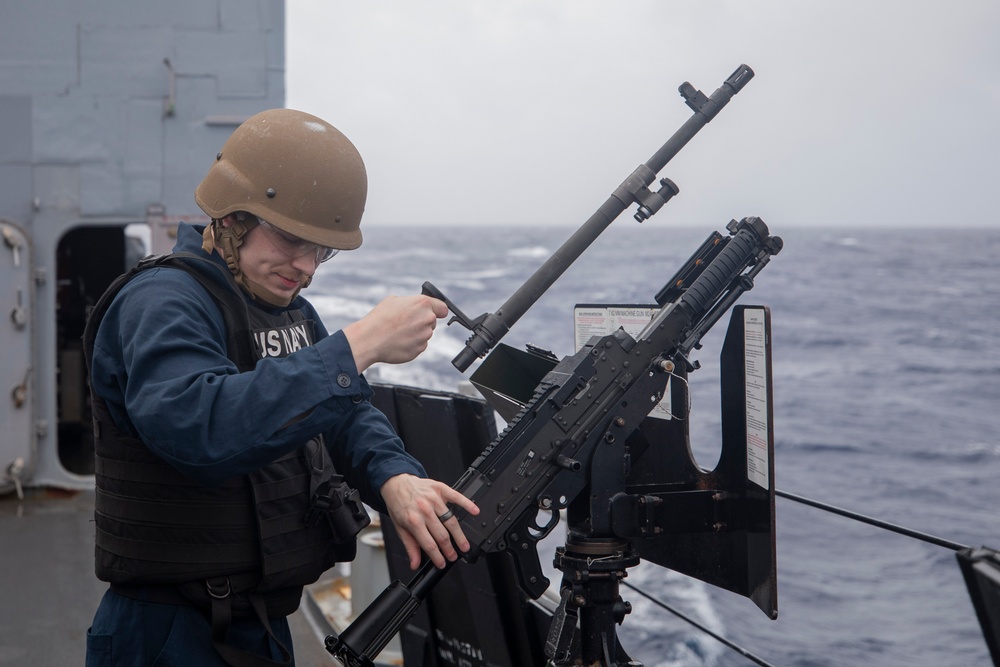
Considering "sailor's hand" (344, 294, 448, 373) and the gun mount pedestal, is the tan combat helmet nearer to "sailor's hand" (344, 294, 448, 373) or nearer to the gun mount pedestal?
"sailor's hand" (344, 294, 448, 373)

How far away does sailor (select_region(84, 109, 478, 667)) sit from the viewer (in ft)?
5.69

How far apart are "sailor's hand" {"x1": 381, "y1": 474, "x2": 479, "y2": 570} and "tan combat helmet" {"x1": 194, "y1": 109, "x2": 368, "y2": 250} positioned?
520 millimetres

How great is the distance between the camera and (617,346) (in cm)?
231

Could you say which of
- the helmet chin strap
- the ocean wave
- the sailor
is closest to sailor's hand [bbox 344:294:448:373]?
the sailor

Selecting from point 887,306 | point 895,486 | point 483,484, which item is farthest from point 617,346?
point 887,306

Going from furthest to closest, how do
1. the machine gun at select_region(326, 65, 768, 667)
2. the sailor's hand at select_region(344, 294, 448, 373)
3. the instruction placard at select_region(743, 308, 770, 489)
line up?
the instruction placard at select_region(743, 308, 770, 489) → the machine gun at select_region(326, 65, 768, 667) → the sailor's hand at select_region(344, 294, 448, 373)

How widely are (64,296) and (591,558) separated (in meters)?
6.41

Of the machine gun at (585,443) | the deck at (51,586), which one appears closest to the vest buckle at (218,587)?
the machine gun at (585,443)

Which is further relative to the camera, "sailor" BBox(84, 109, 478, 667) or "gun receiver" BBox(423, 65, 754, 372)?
"gun receiver" BBox(423, 65, 754, 372)

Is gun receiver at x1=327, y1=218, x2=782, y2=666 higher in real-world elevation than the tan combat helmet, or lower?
lower

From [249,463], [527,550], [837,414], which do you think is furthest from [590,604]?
[837,414]

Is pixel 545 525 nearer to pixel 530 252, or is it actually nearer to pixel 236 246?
pixel 236 246

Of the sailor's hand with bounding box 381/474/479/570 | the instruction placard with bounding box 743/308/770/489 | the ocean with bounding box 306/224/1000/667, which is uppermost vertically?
the instruction placard with bounding box 743/308/770/489

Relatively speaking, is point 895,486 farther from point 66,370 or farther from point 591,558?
point 591,558
